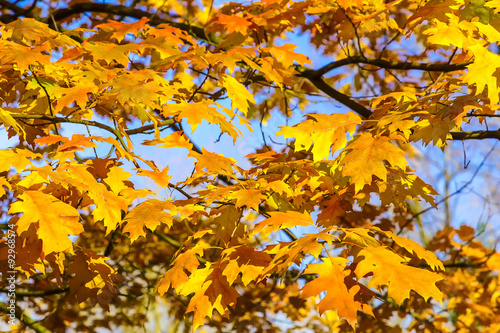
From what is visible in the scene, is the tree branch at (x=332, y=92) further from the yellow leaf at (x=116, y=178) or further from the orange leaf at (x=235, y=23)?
the yellow leaf at (x=116, y=178)

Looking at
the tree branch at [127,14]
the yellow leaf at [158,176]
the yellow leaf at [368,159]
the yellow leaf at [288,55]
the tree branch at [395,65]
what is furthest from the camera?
the tree branch at [127,14]

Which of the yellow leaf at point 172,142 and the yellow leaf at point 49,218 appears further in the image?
the yellow leaf at point 172,142

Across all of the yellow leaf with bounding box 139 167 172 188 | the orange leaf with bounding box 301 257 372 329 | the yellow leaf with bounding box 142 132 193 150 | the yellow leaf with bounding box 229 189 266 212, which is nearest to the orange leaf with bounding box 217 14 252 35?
the yellow leaf with bounding box 142 132 193 150

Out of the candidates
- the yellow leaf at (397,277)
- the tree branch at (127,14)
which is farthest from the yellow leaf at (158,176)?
the tree branch at (127,14)

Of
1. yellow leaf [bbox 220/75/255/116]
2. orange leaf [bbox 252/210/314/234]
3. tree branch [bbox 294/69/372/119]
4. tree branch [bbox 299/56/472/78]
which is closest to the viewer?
orange leaf [bbox 252/210/314/234]

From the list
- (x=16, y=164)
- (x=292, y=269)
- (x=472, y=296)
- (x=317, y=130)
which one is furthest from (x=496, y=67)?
(x=472, y=296)

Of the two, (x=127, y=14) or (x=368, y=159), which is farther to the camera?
(x=127, y=14)

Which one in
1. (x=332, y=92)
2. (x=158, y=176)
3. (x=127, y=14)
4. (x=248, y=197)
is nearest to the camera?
(x=248, y=197)

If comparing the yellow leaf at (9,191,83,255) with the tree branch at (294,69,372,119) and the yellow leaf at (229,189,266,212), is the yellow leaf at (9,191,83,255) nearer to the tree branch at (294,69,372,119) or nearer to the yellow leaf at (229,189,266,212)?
the yellow leaf at (229,189,266,212)

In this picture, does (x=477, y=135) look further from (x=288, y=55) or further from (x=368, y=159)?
(x=368, y=159)

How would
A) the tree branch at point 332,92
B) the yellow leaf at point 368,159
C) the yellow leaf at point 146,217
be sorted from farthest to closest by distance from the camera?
1. the tree branch at point 332,92
2. the yellow leaf at point 146,217
3. the yellow leaf at point 368,159

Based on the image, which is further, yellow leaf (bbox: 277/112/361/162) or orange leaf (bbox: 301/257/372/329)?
yellow leaf (bbox: 277/112/361/162)

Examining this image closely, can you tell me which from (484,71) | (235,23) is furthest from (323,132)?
(235,23)

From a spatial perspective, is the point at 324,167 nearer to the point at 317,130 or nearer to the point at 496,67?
the point at 317,130
